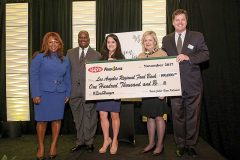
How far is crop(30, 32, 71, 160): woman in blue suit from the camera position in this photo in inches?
126

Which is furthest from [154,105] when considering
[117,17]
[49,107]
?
[117,17]

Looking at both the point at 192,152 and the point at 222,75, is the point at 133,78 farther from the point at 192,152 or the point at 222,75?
the point at 222,75

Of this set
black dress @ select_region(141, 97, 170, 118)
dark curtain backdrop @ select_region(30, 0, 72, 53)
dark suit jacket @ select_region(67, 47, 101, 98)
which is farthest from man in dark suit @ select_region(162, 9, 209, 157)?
dark curtain backdrop @ select_region(30, 0, 72, 53)

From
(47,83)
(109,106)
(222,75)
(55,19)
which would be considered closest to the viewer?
(47,83)

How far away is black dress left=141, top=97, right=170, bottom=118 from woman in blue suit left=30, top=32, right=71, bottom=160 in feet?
3.29

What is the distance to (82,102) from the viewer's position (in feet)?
12.2

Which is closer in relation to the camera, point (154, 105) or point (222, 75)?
point (154, 105)

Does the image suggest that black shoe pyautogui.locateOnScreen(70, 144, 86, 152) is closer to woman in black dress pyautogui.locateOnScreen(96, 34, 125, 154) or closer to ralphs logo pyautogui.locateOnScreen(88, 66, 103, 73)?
woman in black dress pyautogui.locateOnScreen(96, 34, 125, 154)

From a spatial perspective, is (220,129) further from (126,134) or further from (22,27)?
(22,27)

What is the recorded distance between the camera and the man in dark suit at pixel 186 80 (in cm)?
323

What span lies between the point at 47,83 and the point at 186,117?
1.65 m

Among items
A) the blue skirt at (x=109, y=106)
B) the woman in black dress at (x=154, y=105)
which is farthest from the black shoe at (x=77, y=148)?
the woman in black dress at (x=154, y=105)

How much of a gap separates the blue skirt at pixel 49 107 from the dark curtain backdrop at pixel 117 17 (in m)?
1.93

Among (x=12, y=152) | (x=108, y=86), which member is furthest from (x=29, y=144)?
(x=108, y=86)
